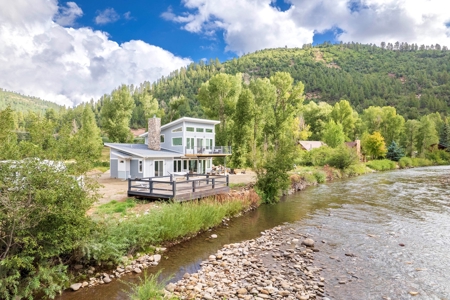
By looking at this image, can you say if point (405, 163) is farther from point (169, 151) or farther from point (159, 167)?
point (159, 167)

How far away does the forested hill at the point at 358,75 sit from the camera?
9525 centimetres

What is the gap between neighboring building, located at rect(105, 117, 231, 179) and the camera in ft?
77.9

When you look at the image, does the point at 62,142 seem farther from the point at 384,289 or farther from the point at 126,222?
the point at 384,289

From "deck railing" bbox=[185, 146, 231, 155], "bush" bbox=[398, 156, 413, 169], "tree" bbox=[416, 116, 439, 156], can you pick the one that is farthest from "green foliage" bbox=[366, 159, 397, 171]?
"deck railing" bbox=[185, 146, 231, 155]

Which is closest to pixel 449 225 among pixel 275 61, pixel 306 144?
pixel 306 144

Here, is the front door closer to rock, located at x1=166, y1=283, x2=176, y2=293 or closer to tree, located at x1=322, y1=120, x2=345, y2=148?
rock, located at x1=166, y1=283, x2=176, y2=293

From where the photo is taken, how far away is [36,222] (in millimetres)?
6445

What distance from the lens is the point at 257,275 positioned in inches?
337

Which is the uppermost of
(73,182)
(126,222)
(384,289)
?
(73,182)

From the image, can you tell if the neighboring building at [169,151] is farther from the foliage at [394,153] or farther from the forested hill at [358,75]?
the forested hill at [358,75]

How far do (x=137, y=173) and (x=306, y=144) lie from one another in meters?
38.0

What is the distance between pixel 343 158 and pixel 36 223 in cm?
3642

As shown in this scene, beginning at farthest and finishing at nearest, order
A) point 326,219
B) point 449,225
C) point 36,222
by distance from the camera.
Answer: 1. point 326,219
2. point 449,225
3. point 36,222

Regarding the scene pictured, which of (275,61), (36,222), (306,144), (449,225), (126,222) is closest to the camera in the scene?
(36,222)
